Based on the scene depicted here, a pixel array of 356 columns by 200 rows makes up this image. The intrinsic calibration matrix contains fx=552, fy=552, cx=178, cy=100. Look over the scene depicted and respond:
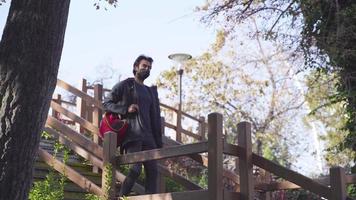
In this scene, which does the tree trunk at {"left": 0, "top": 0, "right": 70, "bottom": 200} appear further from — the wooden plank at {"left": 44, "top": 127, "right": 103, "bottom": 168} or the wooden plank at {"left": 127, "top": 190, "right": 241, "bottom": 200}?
the wooden plank at {"left": 44, "top": 127, "right": 103, "bottom": 168}


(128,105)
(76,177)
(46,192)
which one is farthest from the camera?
(76,177)

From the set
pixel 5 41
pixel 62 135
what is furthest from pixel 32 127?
pixel 62 135

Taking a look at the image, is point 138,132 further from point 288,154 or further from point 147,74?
point 288,154

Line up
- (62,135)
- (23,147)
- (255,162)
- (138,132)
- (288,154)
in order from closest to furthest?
(23,147) → (255,162) → (138,132) → (62,135) → (288,154)

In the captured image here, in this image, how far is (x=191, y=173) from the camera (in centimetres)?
1403

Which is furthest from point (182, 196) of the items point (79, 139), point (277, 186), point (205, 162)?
point (79, 139)

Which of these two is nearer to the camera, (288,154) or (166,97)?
(166,97)

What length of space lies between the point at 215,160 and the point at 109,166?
49.6 inches

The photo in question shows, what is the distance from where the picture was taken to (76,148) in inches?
269

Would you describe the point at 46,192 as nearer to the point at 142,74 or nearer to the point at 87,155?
the point at 142,74

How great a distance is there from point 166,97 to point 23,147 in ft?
64.4

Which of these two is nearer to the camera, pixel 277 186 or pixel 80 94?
pixel 277 186

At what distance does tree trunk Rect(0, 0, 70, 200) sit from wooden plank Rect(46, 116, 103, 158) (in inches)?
120

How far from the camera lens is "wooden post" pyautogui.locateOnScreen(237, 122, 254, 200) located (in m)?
→ 4.83
